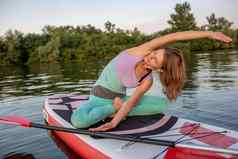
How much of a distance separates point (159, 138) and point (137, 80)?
2.88 feet

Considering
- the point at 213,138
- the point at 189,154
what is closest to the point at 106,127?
the point at 189,154

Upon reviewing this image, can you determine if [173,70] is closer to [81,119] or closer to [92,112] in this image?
[92,112]

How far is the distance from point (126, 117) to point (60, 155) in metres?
1.26

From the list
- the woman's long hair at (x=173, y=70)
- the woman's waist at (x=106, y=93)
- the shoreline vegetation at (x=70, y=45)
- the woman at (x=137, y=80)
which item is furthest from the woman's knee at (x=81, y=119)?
the shoreline vegetation at (x=70, y=45)

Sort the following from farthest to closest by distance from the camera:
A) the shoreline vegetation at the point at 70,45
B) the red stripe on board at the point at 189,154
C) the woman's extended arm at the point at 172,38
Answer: the shoreline vegetation at the point at 70,45, the woman's extended arm at the point at 172,38, the red stripe on board at the point at 189,154

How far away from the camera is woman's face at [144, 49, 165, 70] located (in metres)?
5.09

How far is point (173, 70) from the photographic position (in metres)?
5.09

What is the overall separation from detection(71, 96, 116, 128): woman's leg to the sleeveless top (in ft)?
0.44

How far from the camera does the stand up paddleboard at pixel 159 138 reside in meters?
4.67

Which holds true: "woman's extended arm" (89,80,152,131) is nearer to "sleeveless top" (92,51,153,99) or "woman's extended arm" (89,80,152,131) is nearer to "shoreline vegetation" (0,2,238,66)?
"sleeveless top" (92,51,153,99)

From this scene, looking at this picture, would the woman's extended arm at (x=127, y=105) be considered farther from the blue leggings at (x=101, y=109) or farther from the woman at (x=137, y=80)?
the blue leggings at (x=101, y=109)

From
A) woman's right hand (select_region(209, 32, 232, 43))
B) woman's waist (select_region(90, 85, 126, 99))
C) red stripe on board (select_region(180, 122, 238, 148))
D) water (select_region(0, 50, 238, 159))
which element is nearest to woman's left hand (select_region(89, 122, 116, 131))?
woman's waist (select_region(90, 85, 126, 99))

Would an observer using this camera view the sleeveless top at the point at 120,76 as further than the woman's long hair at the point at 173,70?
Yes

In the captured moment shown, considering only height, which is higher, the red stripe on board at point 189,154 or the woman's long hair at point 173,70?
the woman's long hair at point 173,70
